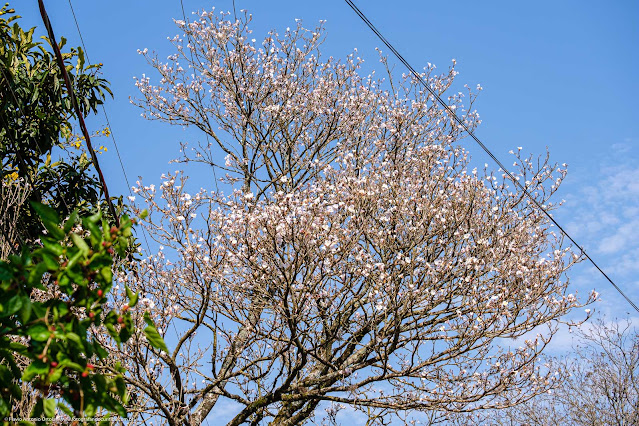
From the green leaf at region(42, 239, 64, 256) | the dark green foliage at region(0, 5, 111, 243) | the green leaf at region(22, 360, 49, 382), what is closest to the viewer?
the green leaf at region(22, 360, 49, 382)

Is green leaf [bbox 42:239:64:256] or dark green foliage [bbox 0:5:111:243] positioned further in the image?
dark green foliage [bbox 0:5:111:243]

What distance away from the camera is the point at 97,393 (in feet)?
8.06

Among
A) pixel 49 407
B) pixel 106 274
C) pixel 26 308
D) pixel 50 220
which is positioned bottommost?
pixel 49 407

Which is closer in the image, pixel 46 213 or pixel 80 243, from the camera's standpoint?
pixel 80 243

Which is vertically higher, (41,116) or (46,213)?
(41,116)

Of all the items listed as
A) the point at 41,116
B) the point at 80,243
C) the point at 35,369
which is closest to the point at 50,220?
the point at 80,243

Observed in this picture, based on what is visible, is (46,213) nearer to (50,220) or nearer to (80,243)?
(50,220)

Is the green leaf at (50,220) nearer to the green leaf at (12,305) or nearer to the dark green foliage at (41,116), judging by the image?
the green leaf at (12,305)

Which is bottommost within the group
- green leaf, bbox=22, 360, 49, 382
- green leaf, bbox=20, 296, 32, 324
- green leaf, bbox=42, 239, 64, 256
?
green leaf, bbox=22, 360, 49, 382

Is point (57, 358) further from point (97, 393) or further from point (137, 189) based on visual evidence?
point (137, 189)

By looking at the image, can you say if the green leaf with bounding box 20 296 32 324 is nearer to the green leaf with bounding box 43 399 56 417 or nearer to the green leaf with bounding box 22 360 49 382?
the green leaf with bounding box 22 360 49 382

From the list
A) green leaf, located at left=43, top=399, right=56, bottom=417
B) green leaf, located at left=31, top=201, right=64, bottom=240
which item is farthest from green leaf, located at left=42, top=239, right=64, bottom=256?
green leaf, located at left=43, top=399, right=56, bottom=417

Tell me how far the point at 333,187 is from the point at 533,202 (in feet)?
11.4

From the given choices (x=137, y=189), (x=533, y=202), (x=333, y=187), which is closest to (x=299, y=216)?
(x=333, y=187)
